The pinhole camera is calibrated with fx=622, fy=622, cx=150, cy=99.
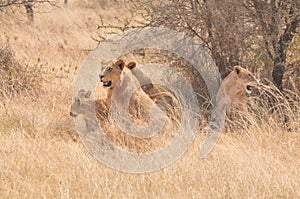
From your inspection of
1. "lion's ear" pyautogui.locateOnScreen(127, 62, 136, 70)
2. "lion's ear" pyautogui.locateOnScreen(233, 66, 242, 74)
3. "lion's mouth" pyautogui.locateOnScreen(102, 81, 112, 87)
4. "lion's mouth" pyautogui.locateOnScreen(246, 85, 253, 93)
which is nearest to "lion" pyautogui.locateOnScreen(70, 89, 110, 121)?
"lion's mouth" pyautogui.locateOnScreen(102, 81, 112, 87)

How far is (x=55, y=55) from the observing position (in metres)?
12.8

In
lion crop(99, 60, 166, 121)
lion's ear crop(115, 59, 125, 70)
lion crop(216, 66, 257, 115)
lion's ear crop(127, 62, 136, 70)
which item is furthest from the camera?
lion crop(216, 66, 257, 115)

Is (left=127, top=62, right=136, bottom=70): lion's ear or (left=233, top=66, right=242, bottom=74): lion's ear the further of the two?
(left=233, top=66, right=242, bottom=74): lion's ear

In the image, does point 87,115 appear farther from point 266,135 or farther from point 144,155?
point 266,135

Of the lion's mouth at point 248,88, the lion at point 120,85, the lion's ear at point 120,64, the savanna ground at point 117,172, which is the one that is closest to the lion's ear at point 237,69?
the lion's mouth at point 248,88

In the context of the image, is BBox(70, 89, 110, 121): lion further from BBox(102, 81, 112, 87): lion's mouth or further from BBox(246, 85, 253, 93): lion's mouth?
BBox(246, 85, 253, 93): lion's mouth

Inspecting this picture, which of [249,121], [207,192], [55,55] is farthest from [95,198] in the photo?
[55,55]

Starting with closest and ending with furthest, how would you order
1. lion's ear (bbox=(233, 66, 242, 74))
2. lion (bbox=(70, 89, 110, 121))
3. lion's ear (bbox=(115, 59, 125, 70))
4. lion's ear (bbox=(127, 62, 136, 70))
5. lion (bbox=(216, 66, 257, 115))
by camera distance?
lion (bbox=(70, 89, 110, 121))
lion's ear (bbox=(115, 59, 125, 70))
lion's ear (bbox=(127, 62, 136, 70))
lion (bbox=(216, 66, 257, 115))
lion's ear (bbox=(233, 66, 242, 74))

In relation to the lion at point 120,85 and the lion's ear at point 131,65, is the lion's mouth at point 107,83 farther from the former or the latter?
the lion's ear at point 131,65

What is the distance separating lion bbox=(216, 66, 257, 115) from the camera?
7.72 meters

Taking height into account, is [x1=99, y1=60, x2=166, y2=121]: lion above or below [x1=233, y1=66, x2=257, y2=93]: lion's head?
above

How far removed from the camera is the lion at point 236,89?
7.72m

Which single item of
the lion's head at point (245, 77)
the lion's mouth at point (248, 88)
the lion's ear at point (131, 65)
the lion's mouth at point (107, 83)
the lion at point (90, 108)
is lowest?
the lion's mouth at point (248, 88)

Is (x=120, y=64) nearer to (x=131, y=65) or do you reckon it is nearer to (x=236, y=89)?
(x=131, y=65)
